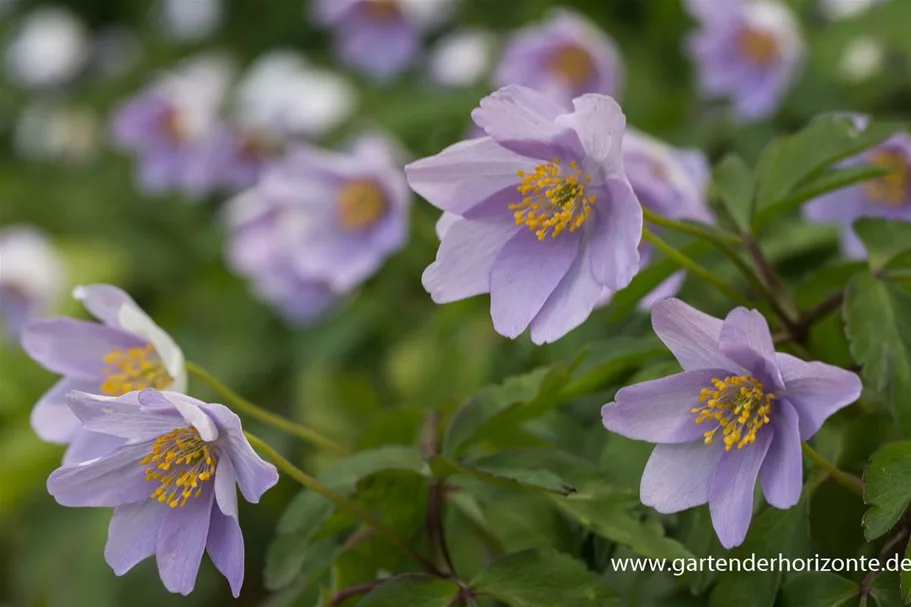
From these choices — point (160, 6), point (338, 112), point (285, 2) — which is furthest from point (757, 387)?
point (160, 6)

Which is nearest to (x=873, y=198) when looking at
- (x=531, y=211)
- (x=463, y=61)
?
(x=531, y=211)

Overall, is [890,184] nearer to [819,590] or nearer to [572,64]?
[819,590]

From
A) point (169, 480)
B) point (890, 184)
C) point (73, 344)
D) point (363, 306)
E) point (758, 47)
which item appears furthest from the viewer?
point (363, 306)

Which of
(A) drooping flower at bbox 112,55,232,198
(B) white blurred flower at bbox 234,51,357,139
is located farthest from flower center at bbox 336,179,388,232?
(A) drooping flower at bbox 112,55,232,198

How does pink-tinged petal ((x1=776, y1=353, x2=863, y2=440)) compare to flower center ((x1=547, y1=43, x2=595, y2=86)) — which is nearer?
pink-tinged petal ((x1=776, y1=353, x2=863, y2=440))

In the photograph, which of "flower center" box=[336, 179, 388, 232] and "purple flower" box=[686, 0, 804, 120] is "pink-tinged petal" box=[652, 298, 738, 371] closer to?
"flower center" box=[336, 179, 388, 232]
